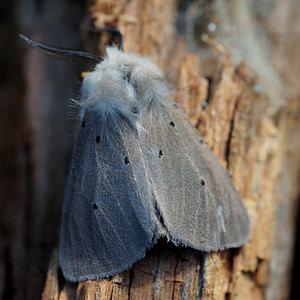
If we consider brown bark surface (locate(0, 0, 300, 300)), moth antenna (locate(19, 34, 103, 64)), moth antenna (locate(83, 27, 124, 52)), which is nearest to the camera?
moth antenna (locate(19, 34, 103, 64))

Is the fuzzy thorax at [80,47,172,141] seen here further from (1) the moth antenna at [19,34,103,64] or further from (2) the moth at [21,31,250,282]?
(1) the moth antenna at [19,34,103,64]

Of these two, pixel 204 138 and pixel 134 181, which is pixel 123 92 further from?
pixel 204 138

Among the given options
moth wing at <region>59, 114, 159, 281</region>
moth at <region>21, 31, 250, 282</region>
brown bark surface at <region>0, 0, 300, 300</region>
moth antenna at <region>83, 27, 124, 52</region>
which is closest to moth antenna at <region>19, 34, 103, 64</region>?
moth at <region>21, 31, 250, 282</region>

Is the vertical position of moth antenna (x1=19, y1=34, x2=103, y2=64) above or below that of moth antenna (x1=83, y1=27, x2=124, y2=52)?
below

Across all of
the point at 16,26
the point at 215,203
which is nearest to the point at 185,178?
the point at 215,203

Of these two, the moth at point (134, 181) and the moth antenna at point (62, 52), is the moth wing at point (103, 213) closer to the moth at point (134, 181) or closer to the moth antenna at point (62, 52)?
the moth at point (134, 181)

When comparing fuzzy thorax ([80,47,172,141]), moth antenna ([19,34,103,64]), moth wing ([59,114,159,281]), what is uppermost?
moth antenna ([19,34,103,64])
